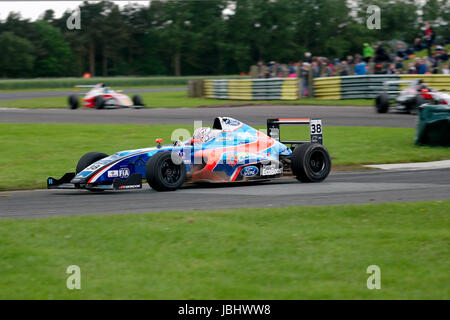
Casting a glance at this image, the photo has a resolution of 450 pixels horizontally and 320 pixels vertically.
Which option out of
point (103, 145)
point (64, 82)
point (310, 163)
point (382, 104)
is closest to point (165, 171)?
point (310, 163)

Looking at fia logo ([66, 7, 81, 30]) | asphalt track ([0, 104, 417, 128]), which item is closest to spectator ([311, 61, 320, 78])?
asphalt track ([0, 104, 417, 128])

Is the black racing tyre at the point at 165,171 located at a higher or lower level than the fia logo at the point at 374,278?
higher

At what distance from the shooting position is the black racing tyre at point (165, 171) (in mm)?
10531

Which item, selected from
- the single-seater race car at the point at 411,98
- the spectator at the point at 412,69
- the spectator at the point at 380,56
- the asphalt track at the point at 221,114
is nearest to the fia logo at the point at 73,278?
the asphalt track at the point at 221,114

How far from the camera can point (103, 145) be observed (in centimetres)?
1622

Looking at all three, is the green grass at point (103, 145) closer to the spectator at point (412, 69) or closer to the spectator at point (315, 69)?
the spectator at point (412, 69)

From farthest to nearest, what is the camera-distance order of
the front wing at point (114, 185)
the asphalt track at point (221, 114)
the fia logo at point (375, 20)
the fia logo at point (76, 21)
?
the asphalt track at point (221, 114) → the fia logo at point (375, 20) → the fia logo at point (76, 21) → the front wing at point (114, 185)

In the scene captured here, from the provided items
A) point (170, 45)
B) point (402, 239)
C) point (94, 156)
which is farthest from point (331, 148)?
point (170, 45)

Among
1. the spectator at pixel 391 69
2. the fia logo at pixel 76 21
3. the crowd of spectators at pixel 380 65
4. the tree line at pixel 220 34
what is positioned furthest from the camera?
the tree line at pixel 220 34

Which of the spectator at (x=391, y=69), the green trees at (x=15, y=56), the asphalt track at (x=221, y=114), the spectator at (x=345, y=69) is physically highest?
the green trees at (x=15, y=56)

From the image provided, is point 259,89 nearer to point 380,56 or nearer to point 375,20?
point 380,56

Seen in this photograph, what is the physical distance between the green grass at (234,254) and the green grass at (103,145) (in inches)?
207

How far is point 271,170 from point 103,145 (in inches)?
230

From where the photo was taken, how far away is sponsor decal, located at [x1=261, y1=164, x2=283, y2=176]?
11.9 metres
